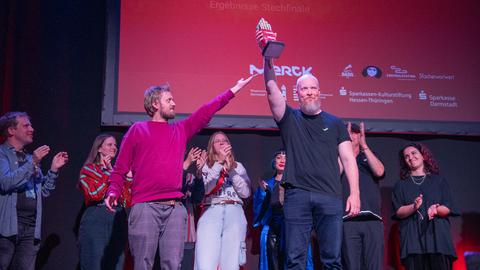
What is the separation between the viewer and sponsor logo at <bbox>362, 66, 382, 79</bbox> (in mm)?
5434

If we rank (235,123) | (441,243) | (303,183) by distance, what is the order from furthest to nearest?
1. (235,123)
2. (441,243)
3. (303,183)

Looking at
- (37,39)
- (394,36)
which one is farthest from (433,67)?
(37,39)

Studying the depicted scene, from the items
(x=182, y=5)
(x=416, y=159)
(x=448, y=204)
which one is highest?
(x=182, y=5)

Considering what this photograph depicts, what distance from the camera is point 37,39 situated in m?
5.39

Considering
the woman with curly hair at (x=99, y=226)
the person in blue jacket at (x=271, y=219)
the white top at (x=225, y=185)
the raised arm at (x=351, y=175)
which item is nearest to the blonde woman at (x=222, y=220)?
the white top at (x=225, y=185)

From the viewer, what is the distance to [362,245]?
14.6ft

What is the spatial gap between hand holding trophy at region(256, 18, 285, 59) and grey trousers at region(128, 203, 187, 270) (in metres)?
1.18

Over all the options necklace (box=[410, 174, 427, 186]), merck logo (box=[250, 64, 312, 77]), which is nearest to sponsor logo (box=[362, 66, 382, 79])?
merck logo (box=[250, 64, 312, 77])

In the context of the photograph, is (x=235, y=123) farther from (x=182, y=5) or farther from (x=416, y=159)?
(x=416, y=159)

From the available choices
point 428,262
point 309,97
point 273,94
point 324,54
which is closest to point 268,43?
point 273,94

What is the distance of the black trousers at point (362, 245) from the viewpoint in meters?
4.36

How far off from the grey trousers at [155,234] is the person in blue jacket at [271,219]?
1.56 meters

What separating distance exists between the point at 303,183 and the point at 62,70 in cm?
337

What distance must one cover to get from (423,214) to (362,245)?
608mm
